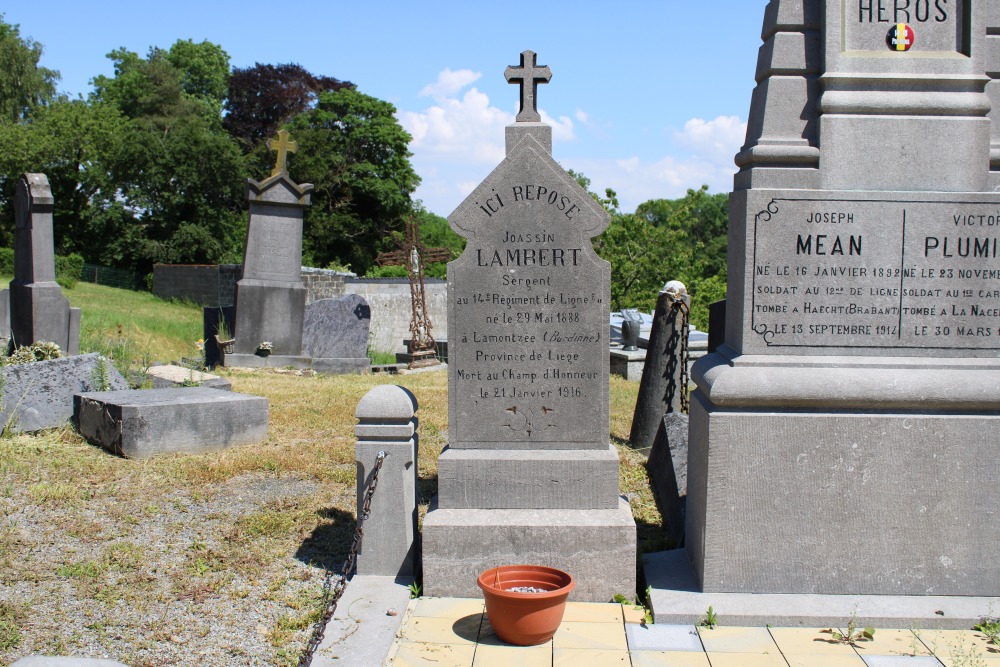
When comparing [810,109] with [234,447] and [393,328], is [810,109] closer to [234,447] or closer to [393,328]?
[234,447]

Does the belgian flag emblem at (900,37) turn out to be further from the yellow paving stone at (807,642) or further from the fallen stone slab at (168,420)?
the fallen stone slab at (168,420)

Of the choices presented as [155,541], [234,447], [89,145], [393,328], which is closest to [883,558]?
[155,541]

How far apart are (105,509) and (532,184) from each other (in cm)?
349

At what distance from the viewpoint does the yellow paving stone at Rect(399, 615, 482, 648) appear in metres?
3.91

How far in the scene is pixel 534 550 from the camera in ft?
14.4

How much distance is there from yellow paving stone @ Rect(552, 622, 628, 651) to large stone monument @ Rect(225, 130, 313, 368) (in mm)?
9822

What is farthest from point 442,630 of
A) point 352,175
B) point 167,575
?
point 352,175

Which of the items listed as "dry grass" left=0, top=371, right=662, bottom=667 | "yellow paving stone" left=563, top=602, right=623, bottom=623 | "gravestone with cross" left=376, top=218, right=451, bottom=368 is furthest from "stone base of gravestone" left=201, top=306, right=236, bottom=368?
"yellow paving stone" left=563, top=602, right=623, bottom=623

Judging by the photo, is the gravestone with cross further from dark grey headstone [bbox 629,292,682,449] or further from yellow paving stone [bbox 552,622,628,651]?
yellow paving stone [bbox 552,622,628,651]

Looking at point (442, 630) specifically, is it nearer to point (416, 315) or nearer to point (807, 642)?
point (807, 642)

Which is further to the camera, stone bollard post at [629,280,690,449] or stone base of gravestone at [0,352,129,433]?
stone bollard post at [629,280,690,449]

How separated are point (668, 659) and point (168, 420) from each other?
4722mm

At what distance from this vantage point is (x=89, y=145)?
119 ft

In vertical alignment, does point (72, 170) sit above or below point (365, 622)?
above
